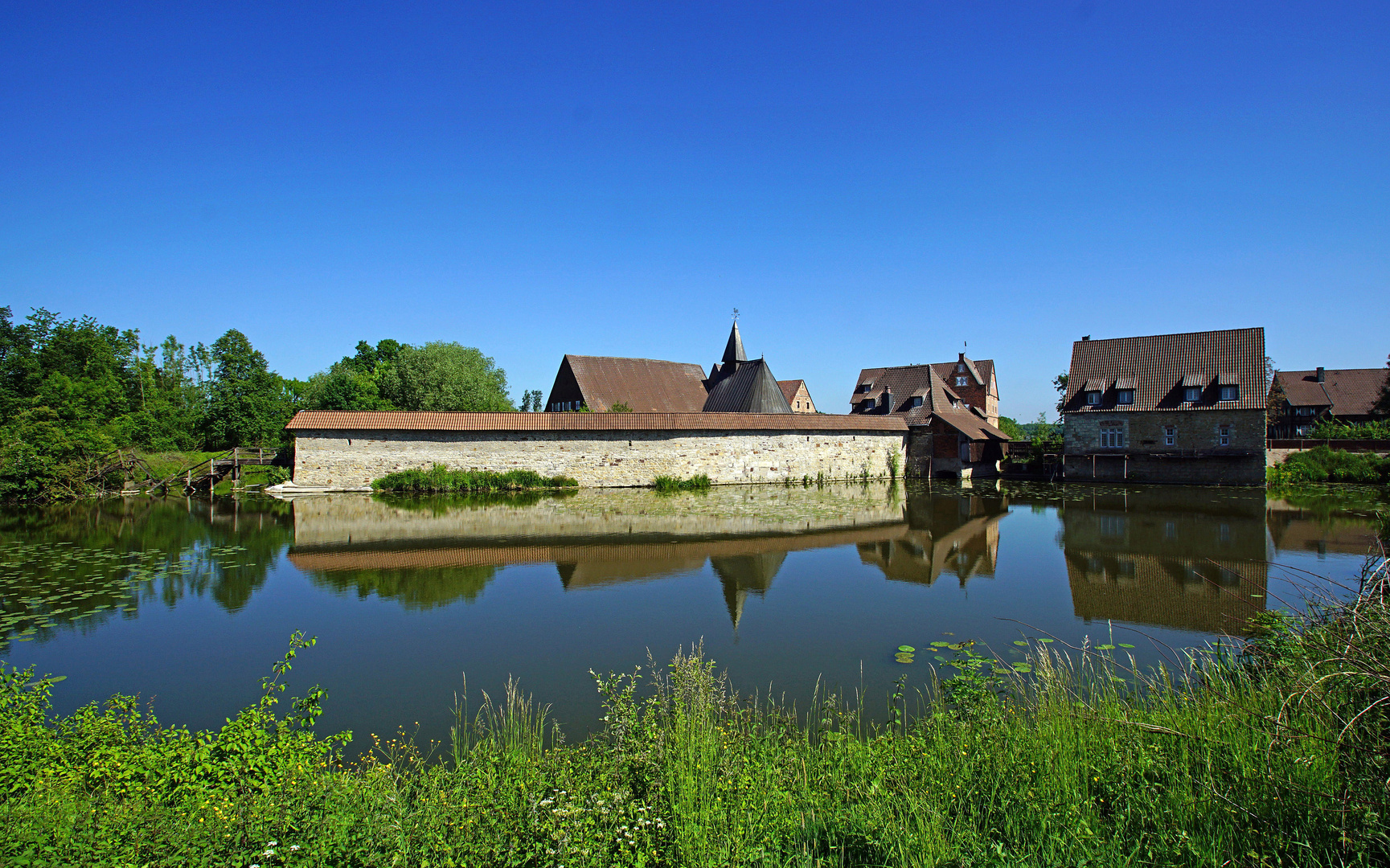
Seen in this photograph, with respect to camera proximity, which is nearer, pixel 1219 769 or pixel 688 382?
pixel 1219 769

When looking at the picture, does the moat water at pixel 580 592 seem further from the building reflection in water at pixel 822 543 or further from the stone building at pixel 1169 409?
the stone building at pixel 1169 409

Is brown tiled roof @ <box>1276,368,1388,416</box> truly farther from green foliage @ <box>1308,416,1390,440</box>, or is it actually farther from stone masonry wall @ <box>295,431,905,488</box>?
stone masonry wall @ <box>295,431,905,488</box>

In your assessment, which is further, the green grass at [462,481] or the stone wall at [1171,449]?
the stone wall at [1171,449]

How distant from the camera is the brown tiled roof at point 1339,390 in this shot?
39062mm

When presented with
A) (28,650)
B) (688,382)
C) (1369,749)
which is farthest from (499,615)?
(688,382)

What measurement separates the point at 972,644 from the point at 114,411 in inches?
1516

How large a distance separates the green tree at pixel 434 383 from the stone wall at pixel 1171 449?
84.0ft

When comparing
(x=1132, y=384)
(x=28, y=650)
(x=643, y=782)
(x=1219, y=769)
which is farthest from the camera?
(x=1132, y=384)

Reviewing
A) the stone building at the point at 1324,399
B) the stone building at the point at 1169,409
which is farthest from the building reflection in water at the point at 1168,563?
the stone building at the point at 1324,399

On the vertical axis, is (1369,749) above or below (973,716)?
above

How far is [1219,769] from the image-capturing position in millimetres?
3211

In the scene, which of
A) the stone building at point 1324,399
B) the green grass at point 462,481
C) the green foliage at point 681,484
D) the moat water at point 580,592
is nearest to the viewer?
the moat water at point 580,592

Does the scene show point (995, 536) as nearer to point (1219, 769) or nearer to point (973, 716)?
point (973, 716)

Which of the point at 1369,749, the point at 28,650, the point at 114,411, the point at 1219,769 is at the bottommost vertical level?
the point at 28,650
